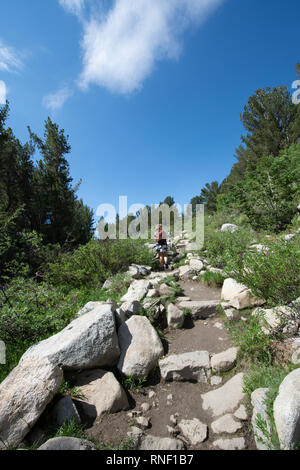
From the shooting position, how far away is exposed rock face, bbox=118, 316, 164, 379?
2.41m

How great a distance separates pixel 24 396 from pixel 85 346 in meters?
0.67

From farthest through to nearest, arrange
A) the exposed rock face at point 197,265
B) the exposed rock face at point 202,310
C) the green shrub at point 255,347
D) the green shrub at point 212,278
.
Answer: the exposed rock face at point 197,265 < the green shrub at point 212,278 < the exposed rock face at point 202,310 < the green shrub at point 255,347

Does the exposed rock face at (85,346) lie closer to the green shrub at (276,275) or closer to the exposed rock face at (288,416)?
the exposed rock face at (288,416)

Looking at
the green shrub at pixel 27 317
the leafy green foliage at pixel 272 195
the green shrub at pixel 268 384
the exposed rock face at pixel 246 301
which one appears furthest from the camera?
the leafy green foliage at pixel 272 195

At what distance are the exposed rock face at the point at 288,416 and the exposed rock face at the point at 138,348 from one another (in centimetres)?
145

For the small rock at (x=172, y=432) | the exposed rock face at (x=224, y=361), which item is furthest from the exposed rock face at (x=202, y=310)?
the small rock at (x=172, y=432)

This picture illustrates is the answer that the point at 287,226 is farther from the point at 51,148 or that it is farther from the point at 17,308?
the point at 51,148

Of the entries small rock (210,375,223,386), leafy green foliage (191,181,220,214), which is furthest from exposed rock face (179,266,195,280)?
leafy green foliage (191,181,220,214)

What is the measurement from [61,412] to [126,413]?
64 centimetres

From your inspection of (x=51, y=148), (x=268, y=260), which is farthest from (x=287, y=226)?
(x=51, y=148)

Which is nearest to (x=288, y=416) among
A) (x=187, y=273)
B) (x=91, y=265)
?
(x=187, y=273)

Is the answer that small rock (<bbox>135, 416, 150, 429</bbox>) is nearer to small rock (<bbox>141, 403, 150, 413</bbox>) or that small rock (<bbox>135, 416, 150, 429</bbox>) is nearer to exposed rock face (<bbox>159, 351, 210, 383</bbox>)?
small rock (<bbox>141, 403, 150, 413</bbox>)

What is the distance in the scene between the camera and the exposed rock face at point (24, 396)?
5.40ft

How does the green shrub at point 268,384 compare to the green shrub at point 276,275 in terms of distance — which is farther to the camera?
the green shrub at point 276,275
